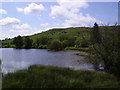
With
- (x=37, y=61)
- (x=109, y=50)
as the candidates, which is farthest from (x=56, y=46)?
(x=109, y=50)

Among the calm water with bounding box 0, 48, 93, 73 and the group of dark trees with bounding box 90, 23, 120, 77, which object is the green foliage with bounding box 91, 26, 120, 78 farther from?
the calm water with bounding box 0, 48, 93, 73

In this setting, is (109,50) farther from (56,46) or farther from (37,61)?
(56,46)

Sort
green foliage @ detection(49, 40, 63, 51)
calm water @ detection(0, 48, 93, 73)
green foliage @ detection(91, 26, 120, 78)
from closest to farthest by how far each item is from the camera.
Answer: green foliage @ detection(91, 26, 120, 78)
calm water @ detection(0, 48, 93, 73)
green foliage @ detection(49, 40, 63, 51)

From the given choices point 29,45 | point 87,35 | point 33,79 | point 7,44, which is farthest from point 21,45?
point 33,79

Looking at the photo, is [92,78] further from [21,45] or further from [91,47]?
[21,45]

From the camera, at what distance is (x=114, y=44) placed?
22.0ft

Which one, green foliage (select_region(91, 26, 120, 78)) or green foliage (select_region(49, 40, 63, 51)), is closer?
green foliage (select_region(91, 26, 120, 78))

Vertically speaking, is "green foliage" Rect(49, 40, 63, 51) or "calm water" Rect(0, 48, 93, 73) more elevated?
"green foliage" Rect(49, 40, 63, 51)

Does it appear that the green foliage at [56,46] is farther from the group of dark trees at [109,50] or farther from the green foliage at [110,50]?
the green foliage at [110,50]

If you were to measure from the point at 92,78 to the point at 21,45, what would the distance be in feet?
135

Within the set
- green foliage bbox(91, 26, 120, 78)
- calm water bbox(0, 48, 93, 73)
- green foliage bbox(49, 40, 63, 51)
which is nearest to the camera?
green foliage bbox(91, 26, 120, 78)

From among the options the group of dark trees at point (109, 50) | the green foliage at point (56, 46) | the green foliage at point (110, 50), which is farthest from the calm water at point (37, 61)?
the green foliage at point (56, 46)

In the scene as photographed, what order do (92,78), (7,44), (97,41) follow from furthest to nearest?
(7,44) < (97,41) < (92,78)

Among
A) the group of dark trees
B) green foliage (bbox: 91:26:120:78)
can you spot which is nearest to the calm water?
the group of dark trees
